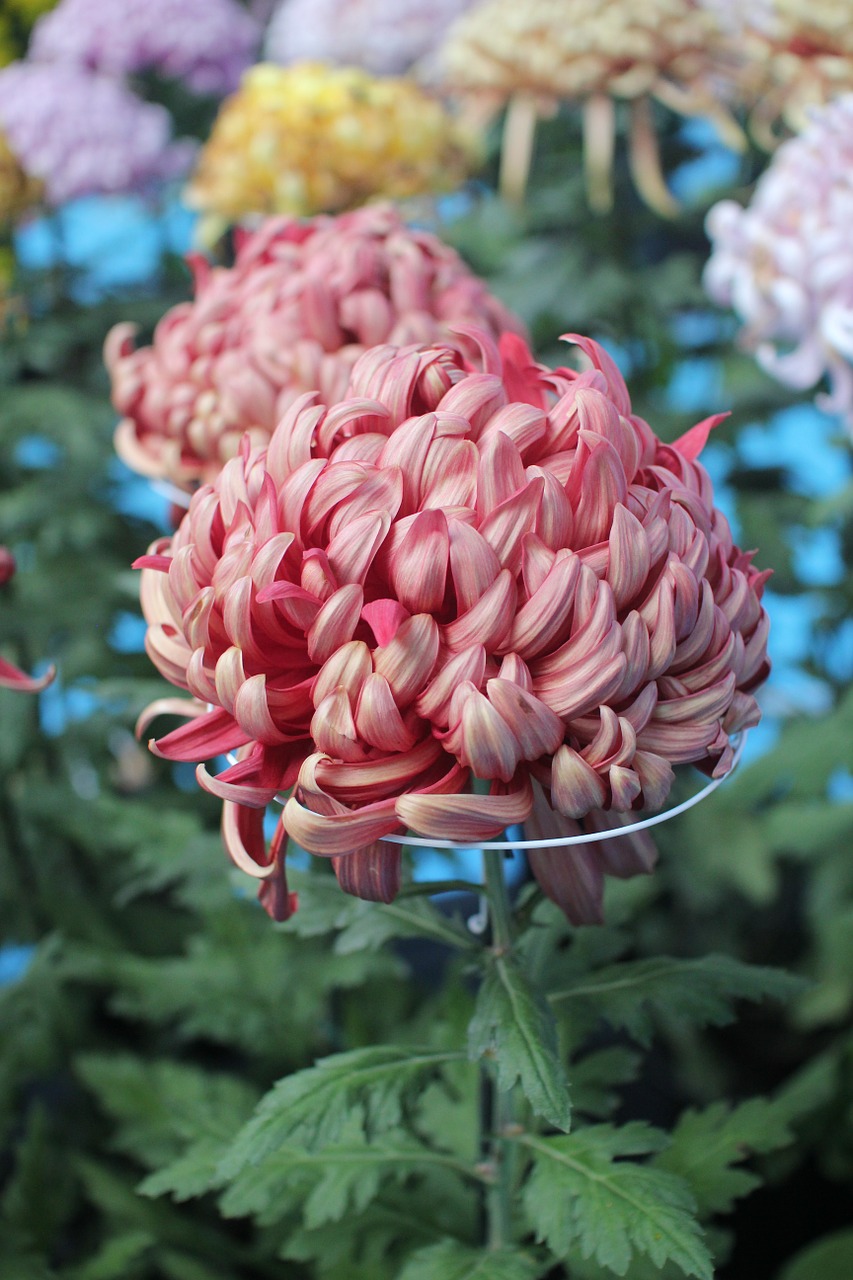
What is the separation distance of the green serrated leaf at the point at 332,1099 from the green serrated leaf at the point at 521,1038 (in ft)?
0.24

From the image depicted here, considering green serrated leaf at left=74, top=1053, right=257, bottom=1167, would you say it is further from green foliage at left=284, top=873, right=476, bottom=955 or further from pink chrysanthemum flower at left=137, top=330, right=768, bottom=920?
pink chrysanthemum flower at left=137, top=330, right=768, bottom=920

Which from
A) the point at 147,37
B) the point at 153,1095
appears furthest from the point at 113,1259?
the point at 147,37

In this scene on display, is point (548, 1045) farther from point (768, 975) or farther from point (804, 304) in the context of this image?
point (804, 304)

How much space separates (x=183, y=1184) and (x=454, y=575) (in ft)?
1.53

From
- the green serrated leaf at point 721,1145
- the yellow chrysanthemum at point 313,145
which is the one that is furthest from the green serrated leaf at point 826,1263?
the yellow chrysanthemum at point 313,145

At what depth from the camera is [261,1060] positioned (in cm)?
129

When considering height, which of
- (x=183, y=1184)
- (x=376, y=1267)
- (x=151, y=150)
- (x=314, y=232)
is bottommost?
(x=376, y=1267)

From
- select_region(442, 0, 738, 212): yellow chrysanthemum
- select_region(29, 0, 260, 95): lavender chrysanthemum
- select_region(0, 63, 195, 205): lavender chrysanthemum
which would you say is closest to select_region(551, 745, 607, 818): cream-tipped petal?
select_region(442, 0, 738, 212): yellow chrysanthemum

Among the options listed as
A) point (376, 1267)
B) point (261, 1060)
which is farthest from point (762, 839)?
point (376, 1267)

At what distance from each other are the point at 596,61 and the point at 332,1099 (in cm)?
112

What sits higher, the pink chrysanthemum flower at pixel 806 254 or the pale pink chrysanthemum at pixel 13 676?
the pink chrysanthemum flower at pixel 806 254

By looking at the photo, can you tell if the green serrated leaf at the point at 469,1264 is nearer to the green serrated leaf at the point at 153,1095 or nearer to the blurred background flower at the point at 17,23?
the green serrated leaf at the point at 153,1095

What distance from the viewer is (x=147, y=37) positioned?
1.54m

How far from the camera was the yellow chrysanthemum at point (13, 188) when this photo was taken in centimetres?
138
